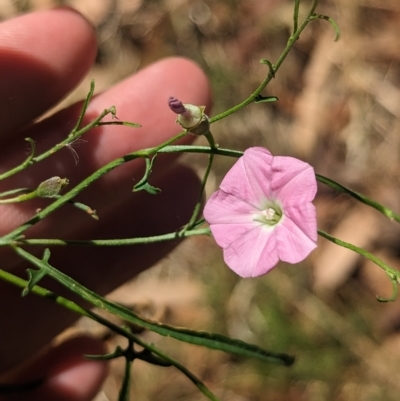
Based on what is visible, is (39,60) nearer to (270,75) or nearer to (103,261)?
(103,261)

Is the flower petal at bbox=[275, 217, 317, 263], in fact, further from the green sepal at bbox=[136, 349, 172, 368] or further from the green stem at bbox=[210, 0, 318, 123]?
the green sepal at bbox=[136, 349, 172, 368]

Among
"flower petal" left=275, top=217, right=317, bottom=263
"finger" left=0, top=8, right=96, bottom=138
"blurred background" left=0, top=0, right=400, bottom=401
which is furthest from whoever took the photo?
"blurred background" left=0, top=0, right=400, bottom=401

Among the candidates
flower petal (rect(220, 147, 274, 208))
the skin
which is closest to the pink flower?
flower petal (rect(220, 147, 274, 208))

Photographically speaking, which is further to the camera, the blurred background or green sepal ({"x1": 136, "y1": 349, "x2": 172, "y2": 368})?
the blurred background

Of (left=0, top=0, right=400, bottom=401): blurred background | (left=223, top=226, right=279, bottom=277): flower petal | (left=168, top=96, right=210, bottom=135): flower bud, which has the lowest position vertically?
(left=0, top=0, right=400, bottom=401): blurred background

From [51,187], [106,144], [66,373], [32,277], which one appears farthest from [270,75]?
[66,373]

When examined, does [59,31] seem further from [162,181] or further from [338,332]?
[338,332]

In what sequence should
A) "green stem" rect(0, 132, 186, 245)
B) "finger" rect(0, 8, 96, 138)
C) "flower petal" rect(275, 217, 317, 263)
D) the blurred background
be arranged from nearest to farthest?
"flower petal" rect(275, 217, 317, 263), "green stem" rect(0, 132, 186, 245), "finger" rect(0, 8, 96, 138), the blurred background
